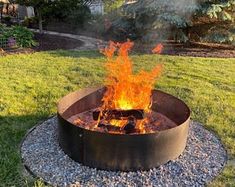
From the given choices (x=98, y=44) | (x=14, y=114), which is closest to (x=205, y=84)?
(x=14, y=114)

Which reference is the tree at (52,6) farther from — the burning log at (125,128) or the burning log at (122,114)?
the burning log at (125,128)

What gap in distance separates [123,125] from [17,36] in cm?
718

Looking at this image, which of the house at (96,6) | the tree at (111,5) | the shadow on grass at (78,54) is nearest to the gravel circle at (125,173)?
the shadow on grass at (78,54)

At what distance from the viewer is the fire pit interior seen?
156 inches

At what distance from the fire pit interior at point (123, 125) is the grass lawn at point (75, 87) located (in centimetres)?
68

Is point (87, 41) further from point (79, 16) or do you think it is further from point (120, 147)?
point (120, 147)

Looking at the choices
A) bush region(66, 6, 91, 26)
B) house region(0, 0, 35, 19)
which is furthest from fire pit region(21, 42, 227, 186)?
house region(0, 0, 35, 19)

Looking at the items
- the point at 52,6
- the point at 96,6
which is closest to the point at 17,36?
the point at 52,6

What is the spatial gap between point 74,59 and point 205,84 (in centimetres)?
354

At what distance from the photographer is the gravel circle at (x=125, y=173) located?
13.0ft

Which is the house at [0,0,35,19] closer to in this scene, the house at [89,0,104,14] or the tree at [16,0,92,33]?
the tree at [16,0,92,33]

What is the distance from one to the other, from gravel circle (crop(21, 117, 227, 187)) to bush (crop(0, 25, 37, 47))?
6.04 meters

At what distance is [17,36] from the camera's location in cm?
1055

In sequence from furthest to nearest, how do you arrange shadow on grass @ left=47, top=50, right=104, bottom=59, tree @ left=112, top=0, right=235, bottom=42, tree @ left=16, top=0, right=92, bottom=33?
tree @ left=16, top=0, right=92, bottom=33 < tree @ left=112, top=0, right=235, bottom=42 < shadow on grass @ left=47, top=50, right=104, bottom=59
